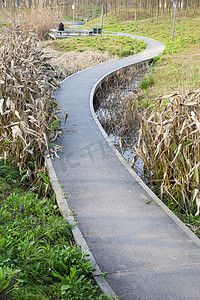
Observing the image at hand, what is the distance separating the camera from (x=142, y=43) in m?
27.3

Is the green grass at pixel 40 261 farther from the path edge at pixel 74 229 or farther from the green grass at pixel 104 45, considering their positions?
the green grass at pixel 104 45

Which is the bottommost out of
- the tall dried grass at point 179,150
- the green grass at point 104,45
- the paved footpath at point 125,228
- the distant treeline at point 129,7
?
the paved footpath at point 125,228

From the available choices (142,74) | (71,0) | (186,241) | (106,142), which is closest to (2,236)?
(186,241)

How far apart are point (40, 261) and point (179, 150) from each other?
2.27m

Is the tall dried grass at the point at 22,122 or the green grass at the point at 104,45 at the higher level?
the green grass at the point at 104,45

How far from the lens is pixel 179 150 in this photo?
4.57 metres

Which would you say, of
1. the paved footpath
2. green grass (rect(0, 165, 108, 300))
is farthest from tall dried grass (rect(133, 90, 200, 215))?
green grass (rect(0, 165, 108, 300))

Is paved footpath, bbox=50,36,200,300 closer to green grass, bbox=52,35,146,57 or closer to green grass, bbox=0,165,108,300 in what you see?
green grass, bbox=0,165,108,300

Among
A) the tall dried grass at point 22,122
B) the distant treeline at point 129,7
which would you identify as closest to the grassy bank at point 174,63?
the tall dried grass at point 22,122

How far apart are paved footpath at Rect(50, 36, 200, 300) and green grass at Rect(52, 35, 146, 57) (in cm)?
1753

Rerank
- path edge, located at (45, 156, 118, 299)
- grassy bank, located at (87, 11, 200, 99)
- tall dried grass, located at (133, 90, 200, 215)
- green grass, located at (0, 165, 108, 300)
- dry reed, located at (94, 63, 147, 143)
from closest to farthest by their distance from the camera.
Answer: green grass, located at (0, 165, 108, 300), path edge, located at (45, 156, 118, 299), tall dried grass, located at (133, 90, 200, 215), dry reed, located at (94, 63, 147, 143), grassy bank, located at (87, 11, 200, 99)

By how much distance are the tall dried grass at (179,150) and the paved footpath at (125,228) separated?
15.8 inches

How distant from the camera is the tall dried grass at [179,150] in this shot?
15.1 ft

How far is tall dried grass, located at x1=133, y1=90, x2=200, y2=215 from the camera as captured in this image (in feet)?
15.1
